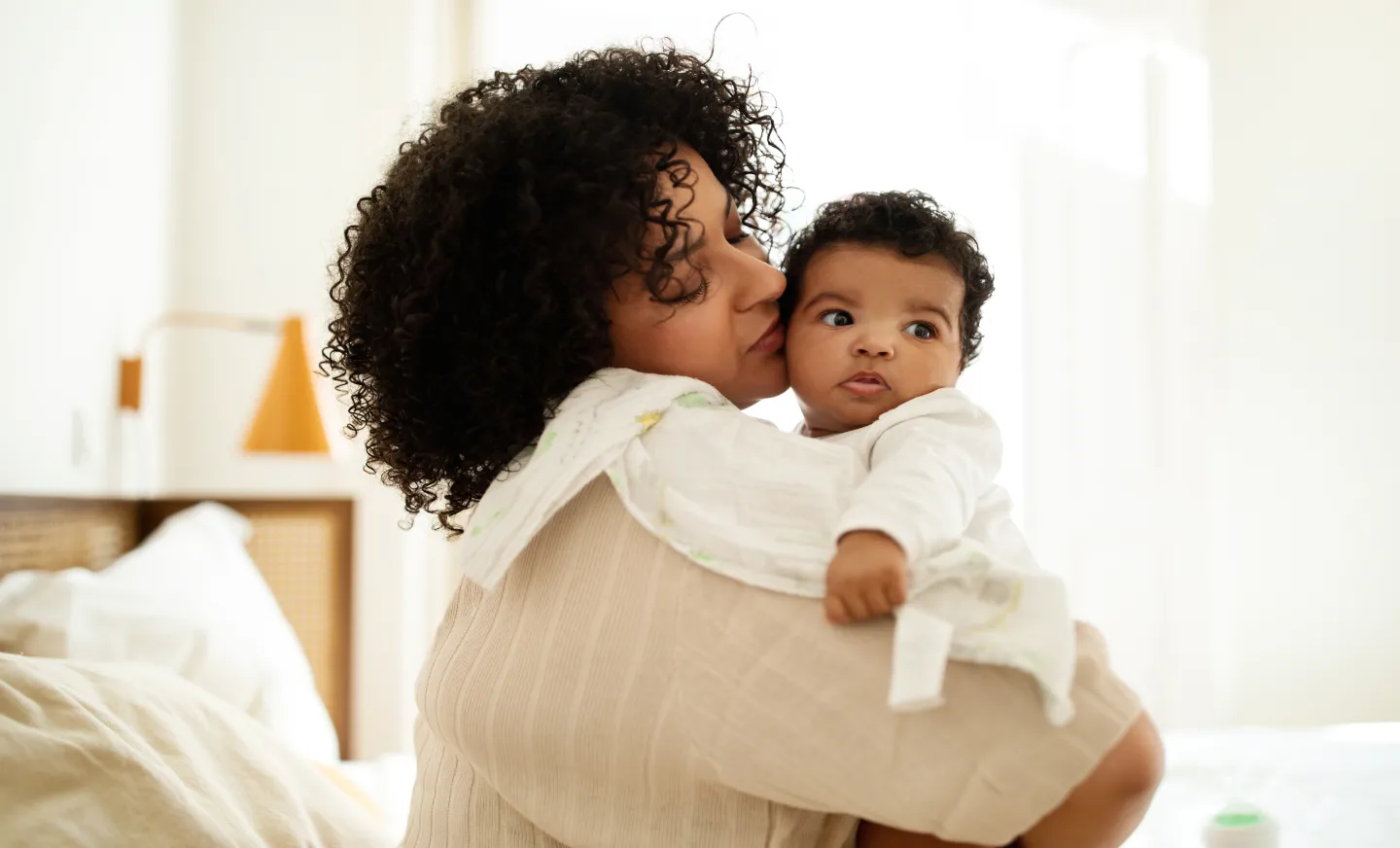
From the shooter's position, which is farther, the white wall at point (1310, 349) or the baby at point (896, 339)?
the white wall at point (1310, 349)

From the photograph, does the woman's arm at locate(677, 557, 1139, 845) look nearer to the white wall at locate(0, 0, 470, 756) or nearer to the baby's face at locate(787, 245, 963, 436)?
the baby's face at locate(787, 245, 963, 436)

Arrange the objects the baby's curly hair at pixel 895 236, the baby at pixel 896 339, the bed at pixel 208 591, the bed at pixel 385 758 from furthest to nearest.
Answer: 1. the bed at pixel 385 758
2. the bed at pixel 208 591
3. the baby's curly hair at pixel 895 236
4. the baby at pixel 896 339

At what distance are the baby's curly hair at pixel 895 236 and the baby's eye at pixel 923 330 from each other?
74mm

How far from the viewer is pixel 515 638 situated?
91 centimetres

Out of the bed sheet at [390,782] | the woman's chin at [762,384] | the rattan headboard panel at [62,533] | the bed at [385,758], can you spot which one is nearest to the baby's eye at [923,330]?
the woman's chin at [762,384]

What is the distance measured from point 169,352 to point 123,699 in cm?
224

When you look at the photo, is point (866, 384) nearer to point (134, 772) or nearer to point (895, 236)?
point (895, 236)

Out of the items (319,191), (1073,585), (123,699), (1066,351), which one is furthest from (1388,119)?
(123,699)

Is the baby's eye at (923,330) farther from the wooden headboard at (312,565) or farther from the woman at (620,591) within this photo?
the wooden headboard at (312,565)

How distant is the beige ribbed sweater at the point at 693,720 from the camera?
0.75m

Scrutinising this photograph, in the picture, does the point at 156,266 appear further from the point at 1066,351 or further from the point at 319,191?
the point at 1066,351

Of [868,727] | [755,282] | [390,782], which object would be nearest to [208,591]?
[390,782]

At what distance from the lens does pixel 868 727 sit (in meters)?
0.76

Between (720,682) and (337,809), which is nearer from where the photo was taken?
(720,682)
